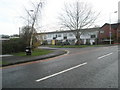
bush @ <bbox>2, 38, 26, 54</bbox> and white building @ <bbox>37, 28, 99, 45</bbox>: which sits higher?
white building @ <bbox>37, 28, 99, 45</bbox>

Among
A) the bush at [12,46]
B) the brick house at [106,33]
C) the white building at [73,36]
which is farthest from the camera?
the white building at [73,36]

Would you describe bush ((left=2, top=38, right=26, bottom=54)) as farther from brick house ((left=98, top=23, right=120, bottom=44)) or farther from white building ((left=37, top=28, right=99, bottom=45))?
brick house ((left=98, top=23, right=120, bottom=44))

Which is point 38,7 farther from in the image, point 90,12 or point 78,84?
point 90,12

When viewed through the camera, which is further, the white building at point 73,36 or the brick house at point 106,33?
the white building at point 73,36

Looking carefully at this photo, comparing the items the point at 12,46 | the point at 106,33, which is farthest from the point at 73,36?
the point at 12,46

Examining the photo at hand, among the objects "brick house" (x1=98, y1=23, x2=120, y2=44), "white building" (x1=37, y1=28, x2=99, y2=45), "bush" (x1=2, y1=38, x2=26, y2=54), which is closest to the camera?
"bush" (x1=2, y1=38, x2=26, y2=54)

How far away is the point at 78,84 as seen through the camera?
448 centimetres

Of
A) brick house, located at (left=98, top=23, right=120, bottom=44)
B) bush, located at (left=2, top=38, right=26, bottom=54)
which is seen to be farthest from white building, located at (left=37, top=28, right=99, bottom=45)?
bush, located at (left=2, top=38, right=26, bottom=54)

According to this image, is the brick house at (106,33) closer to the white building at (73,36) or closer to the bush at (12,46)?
the white building at (73,36)

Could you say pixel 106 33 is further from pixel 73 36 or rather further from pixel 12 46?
pixel 12 46

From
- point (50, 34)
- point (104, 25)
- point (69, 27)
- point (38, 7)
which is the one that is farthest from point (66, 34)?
point (38, 7)

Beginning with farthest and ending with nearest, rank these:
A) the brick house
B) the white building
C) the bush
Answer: the white building, the brick house, the bush

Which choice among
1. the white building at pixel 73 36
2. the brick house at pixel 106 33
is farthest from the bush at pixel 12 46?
the brick house at pixel 106 33

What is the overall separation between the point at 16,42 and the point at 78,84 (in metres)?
15.9
